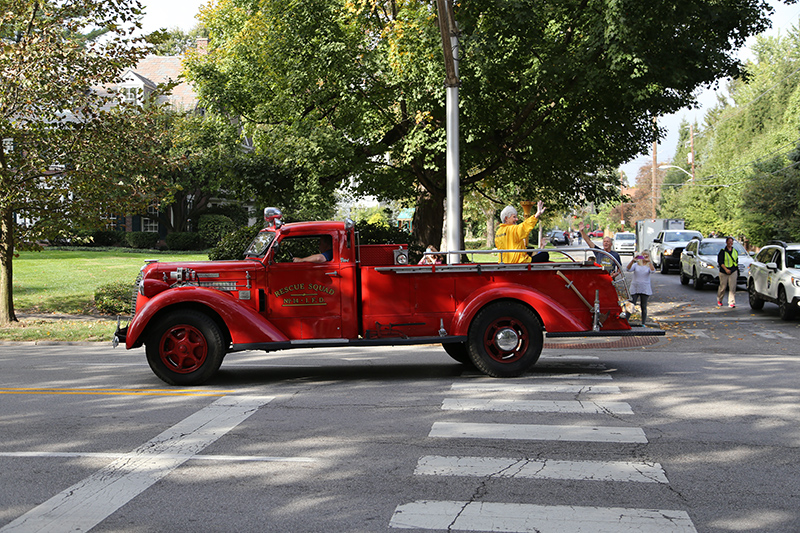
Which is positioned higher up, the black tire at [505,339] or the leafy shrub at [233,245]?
the leafy shrub at [233,245]

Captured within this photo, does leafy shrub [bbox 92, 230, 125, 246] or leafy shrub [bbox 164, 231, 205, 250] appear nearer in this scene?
leafy shrub [bbox 164, 231, 205, 250]

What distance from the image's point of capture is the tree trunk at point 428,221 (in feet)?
74.7

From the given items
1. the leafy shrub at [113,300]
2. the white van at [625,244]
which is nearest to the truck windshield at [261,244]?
the leafy shrub at [113,300]

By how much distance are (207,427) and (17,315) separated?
13.4 meters

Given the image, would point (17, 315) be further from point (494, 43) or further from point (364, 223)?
point (494, 43)

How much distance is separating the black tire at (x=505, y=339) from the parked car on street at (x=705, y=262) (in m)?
16.7

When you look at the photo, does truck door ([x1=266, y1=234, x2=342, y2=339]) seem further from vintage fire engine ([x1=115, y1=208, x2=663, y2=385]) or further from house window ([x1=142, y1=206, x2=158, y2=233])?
house window ([x1=142, y1=206, x2=158, y2=233])

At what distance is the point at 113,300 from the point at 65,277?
25.8ft

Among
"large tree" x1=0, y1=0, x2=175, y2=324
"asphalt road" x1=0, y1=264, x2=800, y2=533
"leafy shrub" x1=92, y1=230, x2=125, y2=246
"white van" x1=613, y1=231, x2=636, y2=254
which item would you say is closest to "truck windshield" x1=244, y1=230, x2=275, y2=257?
"asphalt road" x1=0, y1=264, x2=800, y2=533

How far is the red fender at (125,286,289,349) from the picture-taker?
916 centimetres

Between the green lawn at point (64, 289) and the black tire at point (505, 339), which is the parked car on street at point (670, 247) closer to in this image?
the green lawn at point (64, 289)

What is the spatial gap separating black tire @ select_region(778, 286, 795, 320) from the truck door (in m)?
12.0

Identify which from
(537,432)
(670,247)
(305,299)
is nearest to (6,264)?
(305,299)

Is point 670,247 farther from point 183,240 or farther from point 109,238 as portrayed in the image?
point 109,238
